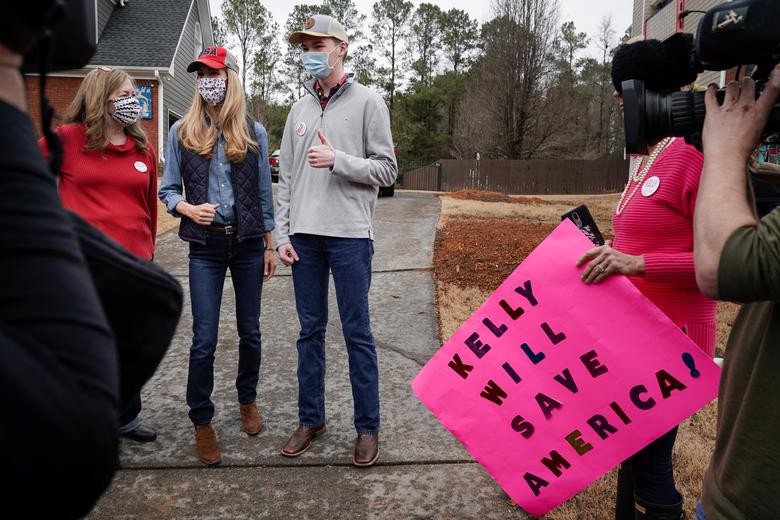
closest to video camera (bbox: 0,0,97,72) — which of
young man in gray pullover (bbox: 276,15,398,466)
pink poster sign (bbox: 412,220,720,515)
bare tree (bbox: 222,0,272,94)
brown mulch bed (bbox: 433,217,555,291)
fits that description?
pink poster sign (bbox: 412,220,720,515)

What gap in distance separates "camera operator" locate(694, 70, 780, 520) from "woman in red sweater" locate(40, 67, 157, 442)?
8.91 feet

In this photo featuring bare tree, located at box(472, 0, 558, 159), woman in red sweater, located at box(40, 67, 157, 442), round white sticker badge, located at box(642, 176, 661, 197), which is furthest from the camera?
bare tree, located at box(472, 0, 558, 159)

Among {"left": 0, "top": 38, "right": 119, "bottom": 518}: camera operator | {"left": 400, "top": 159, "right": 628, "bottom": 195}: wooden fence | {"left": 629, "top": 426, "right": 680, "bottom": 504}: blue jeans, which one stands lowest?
{"left": 629, "top": 426, "right": 680, "bottom": 504}: blue jeans

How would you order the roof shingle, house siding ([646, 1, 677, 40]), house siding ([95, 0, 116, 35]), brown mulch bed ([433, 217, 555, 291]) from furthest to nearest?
1. house siding ([95, 0, 116, 35])
2. the roof shingle
3. house siding ([646, 1, 677, 40])
4. brown mulch bed ([433, 217, 555, 291])

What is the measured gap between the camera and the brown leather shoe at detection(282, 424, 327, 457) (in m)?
3.25

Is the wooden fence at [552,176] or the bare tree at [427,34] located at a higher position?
the bare tree at [427,34]

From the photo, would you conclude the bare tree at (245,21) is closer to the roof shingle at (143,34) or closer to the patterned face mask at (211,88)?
the roof shingle at (143,34)

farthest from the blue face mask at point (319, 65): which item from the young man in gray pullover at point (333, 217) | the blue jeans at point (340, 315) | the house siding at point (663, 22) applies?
the house siding at point (663, 22)

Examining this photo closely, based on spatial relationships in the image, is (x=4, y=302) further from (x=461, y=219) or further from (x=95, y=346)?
(x=461, y=219)

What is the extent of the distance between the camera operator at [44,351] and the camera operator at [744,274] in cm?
105

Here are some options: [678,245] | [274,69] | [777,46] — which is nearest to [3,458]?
[777,46]

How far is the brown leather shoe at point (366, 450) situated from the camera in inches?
124

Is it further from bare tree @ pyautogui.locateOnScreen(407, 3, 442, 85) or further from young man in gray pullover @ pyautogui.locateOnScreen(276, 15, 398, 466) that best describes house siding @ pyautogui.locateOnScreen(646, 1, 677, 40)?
bare tree @ pyautogui.locateOnScreen(407, 3, 442, 85)

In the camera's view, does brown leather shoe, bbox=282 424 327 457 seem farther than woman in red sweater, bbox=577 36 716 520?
Yes
